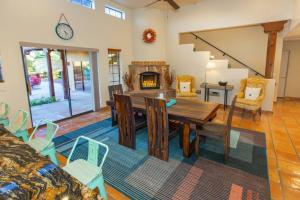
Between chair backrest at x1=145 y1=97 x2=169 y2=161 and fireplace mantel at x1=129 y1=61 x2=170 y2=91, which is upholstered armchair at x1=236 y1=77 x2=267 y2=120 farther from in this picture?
chair backrest at x1=145 y1=97 x2=169 y2=161

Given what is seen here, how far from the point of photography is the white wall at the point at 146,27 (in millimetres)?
6367

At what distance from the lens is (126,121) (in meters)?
3.12

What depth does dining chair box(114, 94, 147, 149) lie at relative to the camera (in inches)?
118

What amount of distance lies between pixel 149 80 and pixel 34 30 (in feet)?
13.1

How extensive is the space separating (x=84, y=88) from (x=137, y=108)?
7.51 m

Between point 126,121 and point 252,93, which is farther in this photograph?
point 252,93

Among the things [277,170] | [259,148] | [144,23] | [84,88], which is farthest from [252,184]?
[84,88]

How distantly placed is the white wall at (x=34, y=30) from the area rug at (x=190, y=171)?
168cm

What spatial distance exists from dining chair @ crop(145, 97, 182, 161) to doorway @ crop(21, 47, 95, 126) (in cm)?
330

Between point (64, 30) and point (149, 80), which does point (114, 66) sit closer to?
point (149, 80)

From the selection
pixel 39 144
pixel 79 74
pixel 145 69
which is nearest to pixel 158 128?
pixel 39 144

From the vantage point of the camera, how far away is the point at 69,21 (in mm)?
4590

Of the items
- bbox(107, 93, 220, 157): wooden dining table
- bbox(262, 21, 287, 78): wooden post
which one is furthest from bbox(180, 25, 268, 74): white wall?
bbox(107, 93, 220, 157): wooden dining table

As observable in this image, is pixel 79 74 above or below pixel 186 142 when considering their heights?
above
